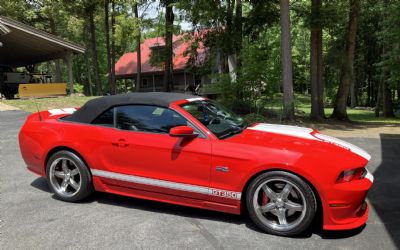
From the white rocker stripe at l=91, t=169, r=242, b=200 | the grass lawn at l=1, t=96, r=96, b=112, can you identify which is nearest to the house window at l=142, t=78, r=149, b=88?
the grass lawn at l=1, t=96, r=96, b=112

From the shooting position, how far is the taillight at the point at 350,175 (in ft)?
13.1

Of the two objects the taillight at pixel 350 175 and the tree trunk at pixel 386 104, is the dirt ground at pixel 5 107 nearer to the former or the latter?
the taillight at pixel 350 175

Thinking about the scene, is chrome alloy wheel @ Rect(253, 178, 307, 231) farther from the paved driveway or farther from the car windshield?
the car windshield

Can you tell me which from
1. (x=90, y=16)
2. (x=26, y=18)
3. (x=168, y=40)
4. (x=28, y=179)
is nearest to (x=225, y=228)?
(x=28, y=179)

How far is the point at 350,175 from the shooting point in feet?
13.3

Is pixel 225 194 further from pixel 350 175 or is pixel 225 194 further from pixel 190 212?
pixel 350 175

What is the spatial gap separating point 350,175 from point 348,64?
645 inches

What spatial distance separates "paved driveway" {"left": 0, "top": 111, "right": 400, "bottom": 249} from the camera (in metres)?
3.93

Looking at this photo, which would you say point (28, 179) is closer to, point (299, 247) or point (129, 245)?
point (129, 245)

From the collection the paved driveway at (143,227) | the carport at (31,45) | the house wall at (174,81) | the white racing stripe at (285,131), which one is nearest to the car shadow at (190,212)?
the paved driveway at (143,227)

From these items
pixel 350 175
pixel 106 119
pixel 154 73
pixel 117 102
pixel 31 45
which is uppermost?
pixel 31 45

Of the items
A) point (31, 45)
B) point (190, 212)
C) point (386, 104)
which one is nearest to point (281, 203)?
point (190, 212)

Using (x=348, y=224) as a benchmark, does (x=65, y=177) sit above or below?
above

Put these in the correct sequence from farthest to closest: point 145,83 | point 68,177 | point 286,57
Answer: point 145,83, point 286,57, point 68,177
